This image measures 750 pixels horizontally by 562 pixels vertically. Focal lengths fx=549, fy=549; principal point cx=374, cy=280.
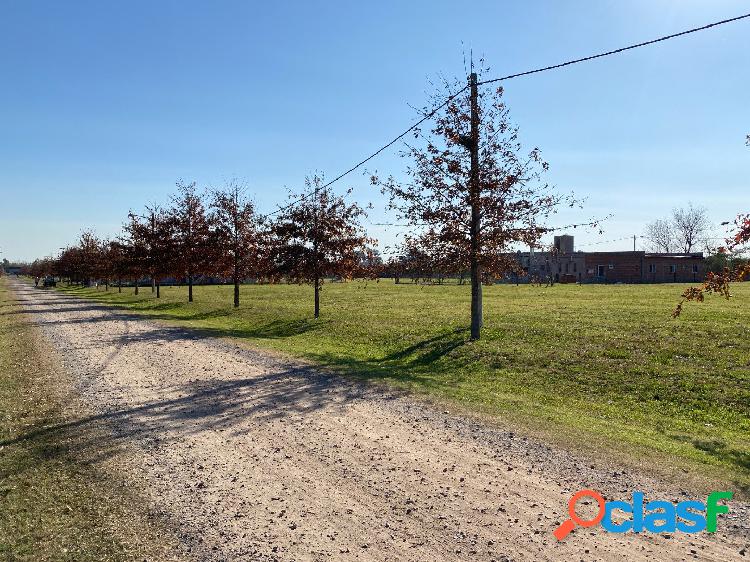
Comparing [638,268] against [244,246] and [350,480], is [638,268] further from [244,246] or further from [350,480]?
[350,480]

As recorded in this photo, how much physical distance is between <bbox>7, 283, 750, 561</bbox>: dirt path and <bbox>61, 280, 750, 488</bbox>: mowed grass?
1.34 m

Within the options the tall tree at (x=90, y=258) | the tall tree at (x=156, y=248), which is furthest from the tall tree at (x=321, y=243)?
the tall tree at (x=90, y=258)

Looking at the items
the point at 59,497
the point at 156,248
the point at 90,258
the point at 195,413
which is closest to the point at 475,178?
the point at 195,413

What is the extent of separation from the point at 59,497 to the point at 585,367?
32.5 feet

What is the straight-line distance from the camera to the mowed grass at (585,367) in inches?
299

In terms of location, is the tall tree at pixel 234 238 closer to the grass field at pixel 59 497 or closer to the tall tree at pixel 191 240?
the tall tree at pixel 191 240

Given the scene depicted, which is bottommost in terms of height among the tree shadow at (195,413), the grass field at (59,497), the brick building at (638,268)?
the grass field at (59,497)

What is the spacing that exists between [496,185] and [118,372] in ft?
34.7

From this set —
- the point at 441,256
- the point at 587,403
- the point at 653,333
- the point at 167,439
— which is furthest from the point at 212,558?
the point at 653,333

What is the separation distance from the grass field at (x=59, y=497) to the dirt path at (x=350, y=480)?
0.34m

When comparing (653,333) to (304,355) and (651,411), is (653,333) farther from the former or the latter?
(304,355)

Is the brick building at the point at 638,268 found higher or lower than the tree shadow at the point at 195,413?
higher

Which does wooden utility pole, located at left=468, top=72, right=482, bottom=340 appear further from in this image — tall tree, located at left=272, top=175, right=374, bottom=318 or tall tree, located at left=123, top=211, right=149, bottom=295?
tall tree, located at left=123, top=211, right=149, bottom=295

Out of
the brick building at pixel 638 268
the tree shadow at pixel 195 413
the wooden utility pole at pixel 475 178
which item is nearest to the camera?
the tree shadow at pixel 195 413
